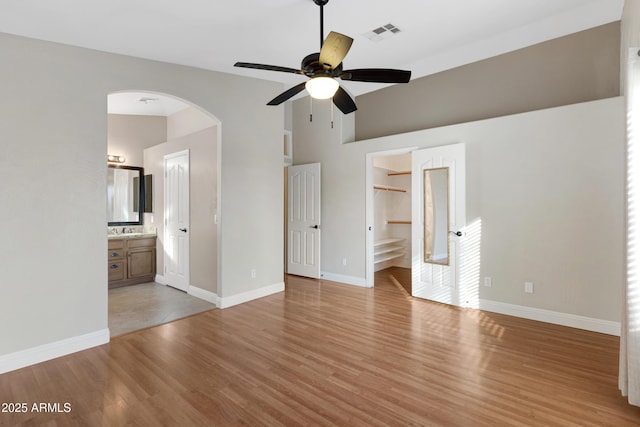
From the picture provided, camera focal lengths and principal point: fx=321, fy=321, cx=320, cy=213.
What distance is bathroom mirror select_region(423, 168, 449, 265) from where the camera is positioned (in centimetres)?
450

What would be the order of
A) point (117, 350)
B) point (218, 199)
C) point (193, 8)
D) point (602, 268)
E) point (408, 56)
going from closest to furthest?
point (193, 8) < point (117, 350) < point (602, 268) < point (408, 56) < point (218, 199)

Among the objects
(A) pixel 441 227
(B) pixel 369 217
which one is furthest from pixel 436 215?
(B) pixel 369 217

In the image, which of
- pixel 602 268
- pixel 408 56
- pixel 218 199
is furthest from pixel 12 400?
pixel 602 268

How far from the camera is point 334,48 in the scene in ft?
7.32

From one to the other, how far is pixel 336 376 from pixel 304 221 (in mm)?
3708

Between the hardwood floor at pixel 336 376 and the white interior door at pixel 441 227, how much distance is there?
0.67 meters

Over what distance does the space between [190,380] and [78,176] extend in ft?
7.31

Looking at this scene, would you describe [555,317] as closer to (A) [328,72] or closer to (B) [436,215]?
(B) [436,215]

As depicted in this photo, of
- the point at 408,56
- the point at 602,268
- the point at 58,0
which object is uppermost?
the point at 408,56

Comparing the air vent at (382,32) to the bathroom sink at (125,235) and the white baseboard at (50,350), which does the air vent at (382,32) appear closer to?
the white baseboard at (50,350)

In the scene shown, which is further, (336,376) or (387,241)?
(387,241)

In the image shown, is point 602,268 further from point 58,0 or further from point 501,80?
point 58,0

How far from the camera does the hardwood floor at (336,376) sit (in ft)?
6.85

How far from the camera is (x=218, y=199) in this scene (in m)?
4.29
